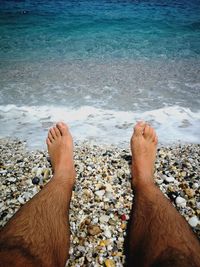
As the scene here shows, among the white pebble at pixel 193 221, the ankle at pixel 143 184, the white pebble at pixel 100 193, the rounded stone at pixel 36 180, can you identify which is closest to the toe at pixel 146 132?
the ankle at pixel 143 184

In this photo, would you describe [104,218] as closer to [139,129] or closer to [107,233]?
[107,233]

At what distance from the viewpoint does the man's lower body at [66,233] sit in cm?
122

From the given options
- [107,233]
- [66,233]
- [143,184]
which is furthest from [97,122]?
[66,233]

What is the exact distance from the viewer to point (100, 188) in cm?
214

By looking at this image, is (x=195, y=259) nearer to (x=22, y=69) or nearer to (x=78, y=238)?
(x=78, y=238)

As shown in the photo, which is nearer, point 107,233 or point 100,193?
point 107,233

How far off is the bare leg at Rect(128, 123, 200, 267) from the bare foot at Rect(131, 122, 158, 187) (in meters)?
0.06

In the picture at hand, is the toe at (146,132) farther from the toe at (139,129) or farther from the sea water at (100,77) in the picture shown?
the sea water at (100,77)

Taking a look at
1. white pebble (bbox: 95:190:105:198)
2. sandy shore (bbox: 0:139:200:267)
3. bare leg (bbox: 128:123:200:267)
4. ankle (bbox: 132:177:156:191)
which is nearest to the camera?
bare leg (bbox: 128:123:200:267)

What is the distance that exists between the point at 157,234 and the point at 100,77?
15.5ft

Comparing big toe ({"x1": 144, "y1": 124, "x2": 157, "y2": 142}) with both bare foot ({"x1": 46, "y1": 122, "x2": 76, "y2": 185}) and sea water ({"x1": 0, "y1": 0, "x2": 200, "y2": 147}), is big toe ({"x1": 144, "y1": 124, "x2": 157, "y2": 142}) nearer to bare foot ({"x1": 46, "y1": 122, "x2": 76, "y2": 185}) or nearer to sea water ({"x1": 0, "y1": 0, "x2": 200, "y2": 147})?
sea water ({"x1": 0, "y1": 0, "x2": 200, "y2": 147})

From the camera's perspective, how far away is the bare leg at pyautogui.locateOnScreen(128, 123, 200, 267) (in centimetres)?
121

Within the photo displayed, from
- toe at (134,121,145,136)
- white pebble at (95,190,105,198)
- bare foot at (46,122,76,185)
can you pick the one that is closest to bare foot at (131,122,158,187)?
toe at (134,121,145,136)

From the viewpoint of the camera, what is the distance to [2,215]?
73.2 inches
